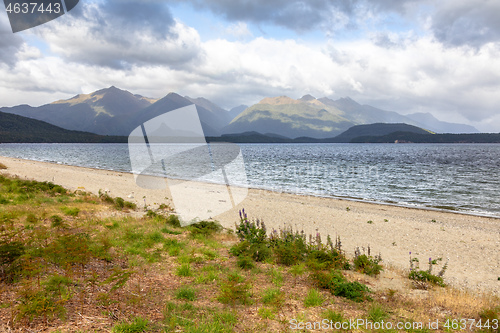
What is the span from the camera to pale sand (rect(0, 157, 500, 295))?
11.6 meters

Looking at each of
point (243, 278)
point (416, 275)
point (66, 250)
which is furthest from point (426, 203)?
point (66, 250)

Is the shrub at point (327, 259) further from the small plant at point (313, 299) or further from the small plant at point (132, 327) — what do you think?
the small plant at point (132, 327)

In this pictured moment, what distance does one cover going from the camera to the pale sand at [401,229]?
1165 centimetres

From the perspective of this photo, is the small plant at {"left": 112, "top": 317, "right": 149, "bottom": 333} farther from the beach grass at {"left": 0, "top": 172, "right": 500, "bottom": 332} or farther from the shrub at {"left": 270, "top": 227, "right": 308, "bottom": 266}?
the shrub at {"left": 270, "top": 227, "right": 308, "bottom": 266}

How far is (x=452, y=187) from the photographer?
123ft

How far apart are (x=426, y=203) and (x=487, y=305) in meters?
24.0

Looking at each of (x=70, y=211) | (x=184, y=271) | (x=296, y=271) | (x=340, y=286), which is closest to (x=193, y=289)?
(x=184, y=271)

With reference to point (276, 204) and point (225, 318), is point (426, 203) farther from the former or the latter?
point (225, 318)

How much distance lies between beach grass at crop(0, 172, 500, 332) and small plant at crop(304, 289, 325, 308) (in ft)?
0.08

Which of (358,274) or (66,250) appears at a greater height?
(66,250)

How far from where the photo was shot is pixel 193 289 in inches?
274

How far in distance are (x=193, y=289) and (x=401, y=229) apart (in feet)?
49.4

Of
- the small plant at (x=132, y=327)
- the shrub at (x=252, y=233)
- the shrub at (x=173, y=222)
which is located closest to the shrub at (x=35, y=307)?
the small plant at (x=132, y=327)

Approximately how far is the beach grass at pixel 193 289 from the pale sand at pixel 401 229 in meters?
3.43
